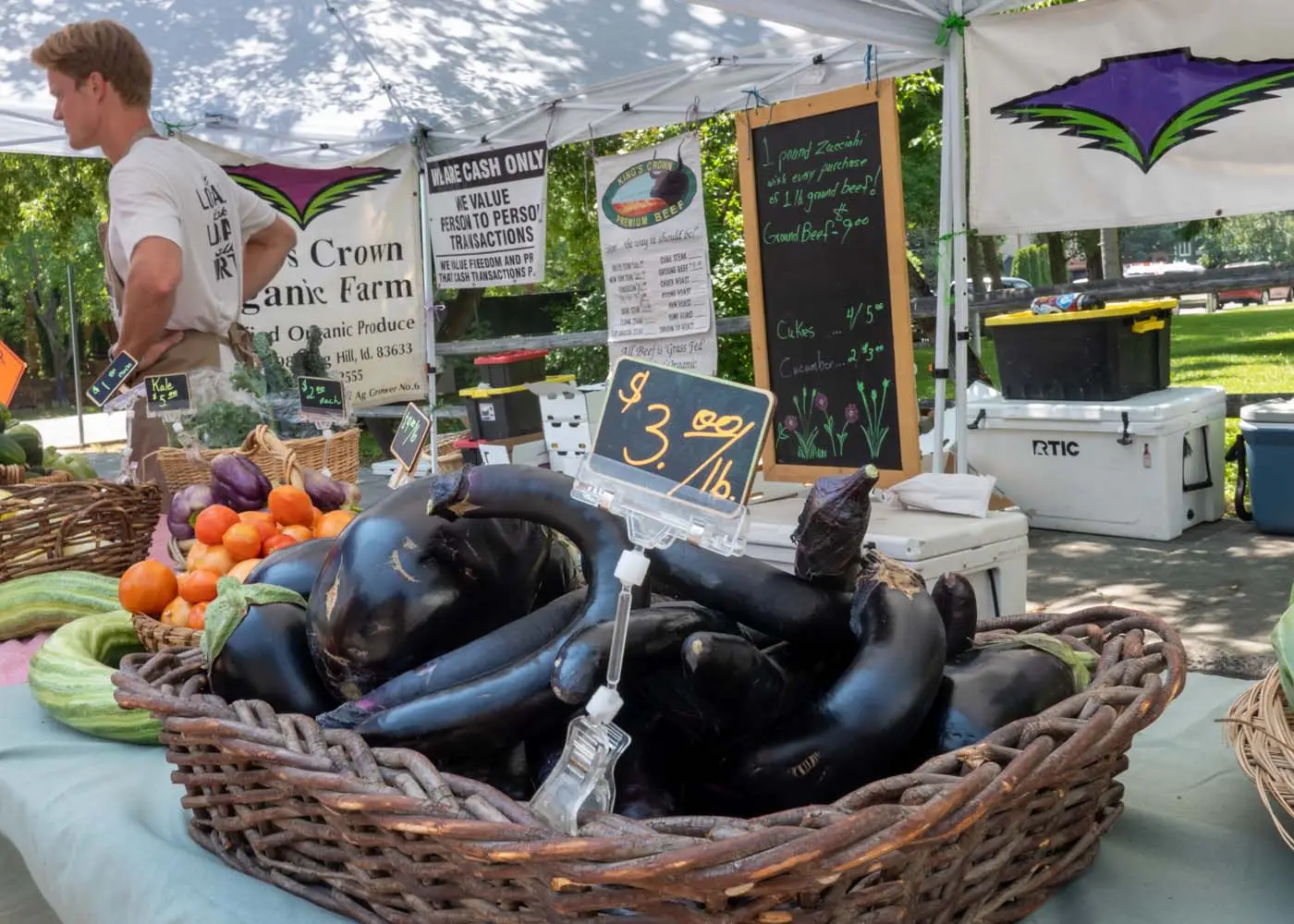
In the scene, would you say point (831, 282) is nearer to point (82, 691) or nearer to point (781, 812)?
Answer: point (82, 691)

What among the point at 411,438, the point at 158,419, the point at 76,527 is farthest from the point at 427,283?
the point at 76,527

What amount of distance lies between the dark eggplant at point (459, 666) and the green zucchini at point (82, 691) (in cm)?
46

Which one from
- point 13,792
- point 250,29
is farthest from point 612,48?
point 13,792

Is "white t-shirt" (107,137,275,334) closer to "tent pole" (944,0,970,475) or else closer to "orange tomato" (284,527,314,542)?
"orange tomato" (284,527,314,542)

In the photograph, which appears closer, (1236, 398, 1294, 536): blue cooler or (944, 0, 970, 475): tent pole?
(944, 0, 970, 475): tent pole

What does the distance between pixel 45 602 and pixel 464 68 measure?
3.70 meters

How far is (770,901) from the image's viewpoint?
0.69m

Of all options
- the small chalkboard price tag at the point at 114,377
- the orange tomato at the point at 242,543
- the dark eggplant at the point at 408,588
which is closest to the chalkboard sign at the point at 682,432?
the dark eggplant at the point at 408,588

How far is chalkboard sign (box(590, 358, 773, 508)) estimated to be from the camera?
89 centimetres

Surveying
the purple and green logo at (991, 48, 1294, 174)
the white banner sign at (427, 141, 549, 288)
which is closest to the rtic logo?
the purple and green logo at (991, 48, 1294, 174)

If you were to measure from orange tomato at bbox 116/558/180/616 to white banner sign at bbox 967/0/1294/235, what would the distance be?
2.79 meters

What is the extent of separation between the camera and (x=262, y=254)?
3.46m

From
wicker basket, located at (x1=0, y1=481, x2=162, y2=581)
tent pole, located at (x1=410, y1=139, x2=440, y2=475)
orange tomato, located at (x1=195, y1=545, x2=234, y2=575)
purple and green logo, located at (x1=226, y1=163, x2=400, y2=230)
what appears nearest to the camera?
orange tomato, located at (x1=195, y1=545, x2=234, y2=575)

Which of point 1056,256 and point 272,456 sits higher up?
point 1056,256
